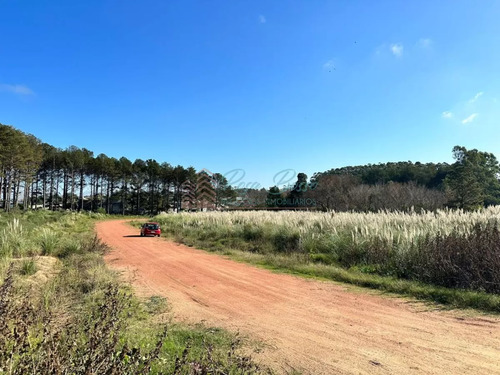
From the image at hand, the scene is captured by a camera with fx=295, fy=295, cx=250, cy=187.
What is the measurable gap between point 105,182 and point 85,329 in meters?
80.8

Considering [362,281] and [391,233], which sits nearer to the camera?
[362,281]

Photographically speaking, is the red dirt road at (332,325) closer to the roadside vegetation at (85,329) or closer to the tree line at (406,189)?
the roadside vegetation at (85,329)

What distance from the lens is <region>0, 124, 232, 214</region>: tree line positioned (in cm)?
5972

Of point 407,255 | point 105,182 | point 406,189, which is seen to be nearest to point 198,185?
point 105,182

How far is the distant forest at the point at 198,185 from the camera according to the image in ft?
150

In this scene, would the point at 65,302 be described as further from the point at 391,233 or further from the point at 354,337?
the point at 391,233

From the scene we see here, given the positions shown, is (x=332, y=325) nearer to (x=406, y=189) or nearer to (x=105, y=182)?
→ (x=406, y=189)

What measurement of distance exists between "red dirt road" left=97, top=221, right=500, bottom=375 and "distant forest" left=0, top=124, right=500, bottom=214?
1534 inches

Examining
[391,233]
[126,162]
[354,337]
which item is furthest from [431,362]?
[126,162]

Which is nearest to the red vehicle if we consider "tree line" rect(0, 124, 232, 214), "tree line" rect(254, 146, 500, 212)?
"tree line" rect(254, 146, 500, 212)

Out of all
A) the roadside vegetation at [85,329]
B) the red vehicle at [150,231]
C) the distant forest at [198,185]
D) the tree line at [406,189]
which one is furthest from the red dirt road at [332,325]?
the distant forest at [198,185]

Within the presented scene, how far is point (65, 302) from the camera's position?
531 centimetres

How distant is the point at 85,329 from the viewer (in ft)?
9.84

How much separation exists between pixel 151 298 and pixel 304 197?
2384 inches
